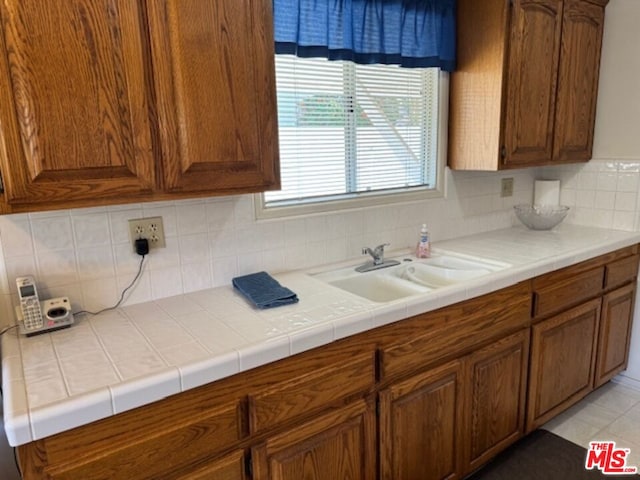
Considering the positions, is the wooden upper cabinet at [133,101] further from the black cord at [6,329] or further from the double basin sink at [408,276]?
the double basin sink at [408,276]

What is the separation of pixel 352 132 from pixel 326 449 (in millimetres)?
1376

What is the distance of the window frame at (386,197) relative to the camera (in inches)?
74.7

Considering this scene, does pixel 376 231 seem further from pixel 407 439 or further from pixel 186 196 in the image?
pixel 186 196

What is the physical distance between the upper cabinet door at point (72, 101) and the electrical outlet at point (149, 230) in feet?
1.15

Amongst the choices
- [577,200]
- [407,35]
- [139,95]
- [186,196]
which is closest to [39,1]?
[139,95]

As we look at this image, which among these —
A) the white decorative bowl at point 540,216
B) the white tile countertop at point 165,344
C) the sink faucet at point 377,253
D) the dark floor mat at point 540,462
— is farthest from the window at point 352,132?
the dark floor mat at point 540,462

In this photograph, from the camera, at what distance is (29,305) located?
131 cm

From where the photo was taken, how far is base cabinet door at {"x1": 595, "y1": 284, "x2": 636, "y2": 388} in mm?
2434

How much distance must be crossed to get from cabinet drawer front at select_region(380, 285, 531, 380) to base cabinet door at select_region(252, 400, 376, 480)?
7.3 inches

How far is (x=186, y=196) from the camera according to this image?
52.7 inches

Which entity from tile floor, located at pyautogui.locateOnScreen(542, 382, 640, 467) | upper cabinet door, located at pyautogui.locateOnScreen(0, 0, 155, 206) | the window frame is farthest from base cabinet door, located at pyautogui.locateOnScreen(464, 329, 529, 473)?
upper cabinet door, located at pyautogui.locateOnScreen(0, 0, 155, 206)

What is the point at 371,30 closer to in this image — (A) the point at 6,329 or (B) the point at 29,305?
(B) the point at 29,305

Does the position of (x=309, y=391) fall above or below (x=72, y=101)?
below

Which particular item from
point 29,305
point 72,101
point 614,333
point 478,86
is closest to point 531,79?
point 478,86
